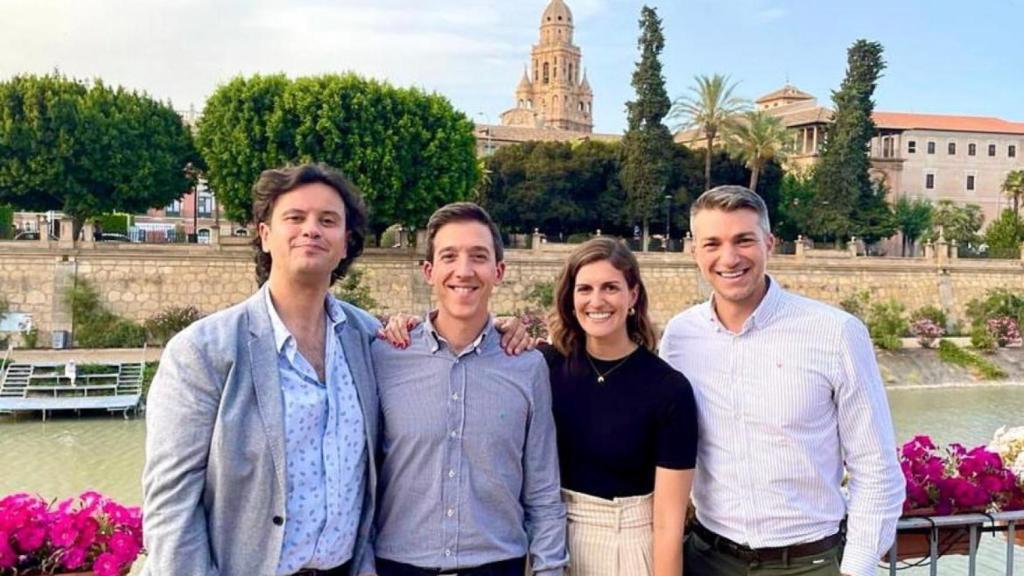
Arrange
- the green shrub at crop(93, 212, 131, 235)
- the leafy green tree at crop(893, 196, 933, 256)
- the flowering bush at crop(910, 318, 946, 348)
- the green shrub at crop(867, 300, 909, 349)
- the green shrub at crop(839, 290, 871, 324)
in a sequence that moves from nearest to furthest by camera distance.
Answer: the green shrub at crop(867, 300, 909, 349) → the flowering bush at crop(910, 318, 946, 348) → the green shrub at crop(839, 290, 871, 324) → the green shrub at crop(93, 212, 131, 235) → the leafy green tree at crop(893, 196, 933, 256)

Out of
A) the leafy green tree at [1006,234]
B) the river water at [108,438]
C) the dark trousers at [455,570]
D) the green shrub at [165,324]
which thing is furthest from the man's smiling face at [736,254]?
the leafy green tree at [1006,234]

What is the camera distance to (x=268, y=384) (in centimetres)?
259

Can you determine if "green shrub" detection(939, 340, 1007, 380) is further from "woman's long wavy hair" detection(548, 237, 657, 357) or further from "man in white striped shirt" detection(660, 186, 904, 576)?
"woman's long wavy hair" detection(548, 237, 657, 357)

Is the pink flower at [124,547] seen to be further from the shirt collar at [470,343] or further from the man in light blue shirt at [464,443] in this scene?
the shirt collar at [470,343]

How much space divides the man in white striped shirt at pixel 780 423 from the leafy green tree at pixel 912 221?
157 ft

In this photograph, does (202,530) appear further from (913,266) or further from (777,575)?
(913,266)

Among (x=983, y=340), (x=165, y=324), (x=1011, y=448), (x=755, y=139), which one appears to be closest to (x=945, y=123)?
(x=755, y=139)

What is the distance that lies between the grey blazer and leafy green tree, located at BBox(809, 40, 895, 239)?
3855 cm

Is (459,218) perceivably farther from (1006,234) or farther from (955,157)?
(955,157)

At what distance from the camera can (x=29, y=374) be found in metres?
19.8

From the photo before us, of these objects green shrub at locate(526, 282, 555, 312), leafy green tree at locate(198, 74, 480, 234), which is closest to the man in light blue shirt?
leafy green tree at locate(198, 74, 480, 234)

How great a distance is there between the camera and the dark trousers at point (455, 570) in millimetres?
2795

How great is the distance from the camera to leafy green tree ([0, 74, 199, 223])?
88.1 ft

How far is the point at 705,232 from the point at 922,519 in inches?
59.7
